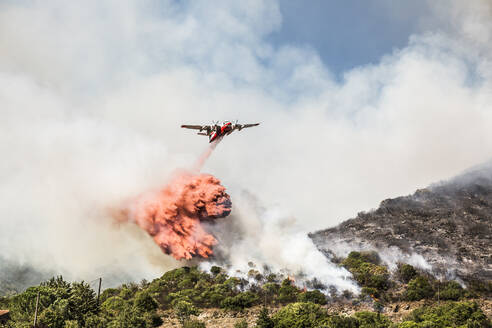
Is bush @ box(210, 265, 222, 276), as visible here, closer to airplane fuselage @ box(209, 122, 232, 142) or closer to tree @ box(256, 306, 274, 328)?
tree @ box(256, 306, 274, 328)

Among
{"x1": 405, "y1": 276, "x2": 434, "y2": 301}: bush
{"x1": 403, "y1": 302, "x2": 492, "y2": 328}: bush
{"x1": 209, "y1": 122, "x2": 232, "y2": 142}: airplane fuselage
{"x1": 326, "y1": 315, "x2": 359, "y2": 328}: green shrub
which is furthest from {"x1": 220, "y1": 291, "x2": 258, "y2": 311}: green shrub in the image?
{"x1": 209, "y1": 122, "x2": 232, "y2": 142}: airplane fuselage

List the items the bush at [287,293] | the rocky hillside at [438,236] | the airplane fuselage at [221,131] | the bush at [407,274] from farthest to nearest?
the rocky hillside at [438,236], the bush at [407,274], the bush at [287,293], the airplane fuselage at [221,131]

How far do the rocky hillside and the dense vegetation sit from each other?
2723cm

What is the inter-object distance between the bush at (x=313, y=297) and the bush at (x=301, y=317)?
9.35 m

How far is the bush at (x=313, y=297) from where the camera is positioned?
86.9 m

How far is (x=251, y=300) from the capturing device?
290 feet

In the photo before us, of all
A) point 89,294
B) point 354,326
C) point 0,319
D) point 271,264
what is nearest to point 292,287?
point 271,264

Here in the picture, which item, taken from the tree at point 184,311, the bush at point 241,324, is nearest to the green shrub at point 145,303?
the tree at point 184,311

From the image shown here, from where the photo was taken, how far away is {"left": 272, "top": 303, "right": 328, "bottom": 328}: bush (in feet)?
227

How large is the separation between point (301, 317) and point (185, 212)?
45886 mm

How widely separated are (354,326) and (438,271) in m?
68.4

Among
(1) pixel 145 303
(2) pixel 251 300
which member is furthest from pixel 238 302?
(1) pixel 145 303

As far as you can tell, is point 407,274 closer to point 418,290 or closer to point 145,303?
point 418,290

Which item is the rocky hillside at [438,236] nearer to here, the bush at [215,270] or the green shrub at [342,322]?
the bush at [215,270]
